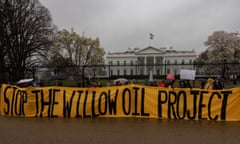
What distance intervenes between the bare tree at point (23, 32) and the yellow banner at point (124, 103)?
23341 mm

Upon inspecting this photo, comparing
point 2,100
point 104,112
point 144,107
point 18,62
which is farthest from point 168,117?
point 18,62

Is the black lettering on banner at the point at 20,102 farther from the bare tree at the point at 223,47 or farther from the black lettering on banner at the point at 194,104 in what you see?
the bare tree at the point at 223,47

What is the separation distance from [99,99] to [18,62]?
98.7ft

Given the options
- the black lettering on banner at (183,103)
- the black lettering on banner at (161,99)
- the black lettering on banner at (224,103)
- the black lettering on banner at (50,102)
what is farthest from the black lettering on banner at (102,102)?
the black lettering on banner at (224,103)

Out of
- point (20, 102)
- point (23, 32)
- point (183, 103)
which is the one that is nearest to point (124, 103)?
point (183, 103)

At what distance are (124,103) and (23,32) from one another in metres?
32.4

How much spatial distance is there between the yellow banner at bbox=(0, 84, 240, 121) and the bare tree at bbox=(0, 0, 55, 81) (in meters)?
23.3

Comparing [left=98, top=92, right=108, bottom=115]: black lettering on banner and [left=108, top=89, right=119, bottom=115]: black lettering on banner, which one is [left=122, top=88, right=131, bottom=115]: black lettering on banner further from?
[left=98, top=92, right=108, bottom=115]: black lettering on banner

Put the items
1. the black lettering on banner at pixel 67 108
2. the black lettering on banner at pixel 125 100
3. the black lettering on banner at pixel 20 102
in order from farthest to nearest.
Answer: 1. the black lettering on banner at pixel 20 102
2. the black lettering on banner at pixel 67 108
3. the black lettering on banner at pixel 125 100

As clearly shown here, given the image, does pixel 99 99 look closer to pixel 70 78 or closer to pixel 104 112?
pixel 104 112

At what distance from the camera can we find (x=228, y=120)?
834 centimetres

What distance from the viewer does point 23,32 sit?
36844mm

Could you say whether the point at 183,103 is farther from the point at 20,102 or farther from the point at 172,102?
the point at 20,102

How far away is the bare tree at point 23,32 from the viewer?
110 ft
